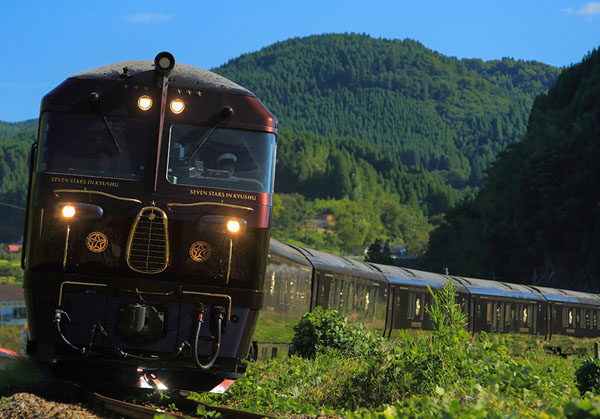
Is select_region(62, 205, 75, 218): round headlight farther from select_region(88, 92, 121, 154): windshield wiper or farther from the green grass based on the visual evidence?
the green grass

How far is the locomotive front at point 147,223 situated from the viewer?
28.6 feet

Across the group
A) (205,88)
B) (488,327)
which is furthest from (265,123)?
(488,327)

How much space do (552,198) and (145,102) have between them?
54.7 meters

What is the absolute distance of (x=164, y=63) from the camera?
362 inches

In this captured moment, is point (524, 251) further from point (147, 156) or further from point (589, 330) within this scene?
point (147, 156)

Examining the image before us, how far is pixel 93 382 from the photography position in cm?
933

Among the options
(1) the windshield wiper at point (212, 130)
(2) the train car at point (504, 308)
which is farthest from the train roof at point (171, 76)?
(2) the train car at point (504, 308)

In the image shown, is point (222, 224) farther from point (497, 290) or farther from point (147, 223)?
point (497, 290)

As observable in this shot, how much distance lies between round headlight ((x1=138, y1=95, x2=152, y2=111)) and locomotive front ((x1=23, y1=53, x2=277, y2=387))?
0.02 m

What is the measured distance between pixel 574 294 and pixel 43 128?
3037cm

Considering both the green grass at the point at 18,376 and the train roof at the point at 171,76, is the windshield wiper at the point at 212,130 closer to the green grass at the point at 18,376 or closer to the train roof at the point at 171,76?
the train roof at the point at 171,76

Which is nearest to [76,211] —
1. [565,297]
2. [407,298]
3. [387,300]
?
[387,300]

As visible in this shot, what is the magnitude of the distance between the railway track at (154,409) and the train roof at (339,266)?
8741 millimetres

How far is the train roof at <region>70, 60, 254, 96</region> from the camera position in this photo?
924cm
